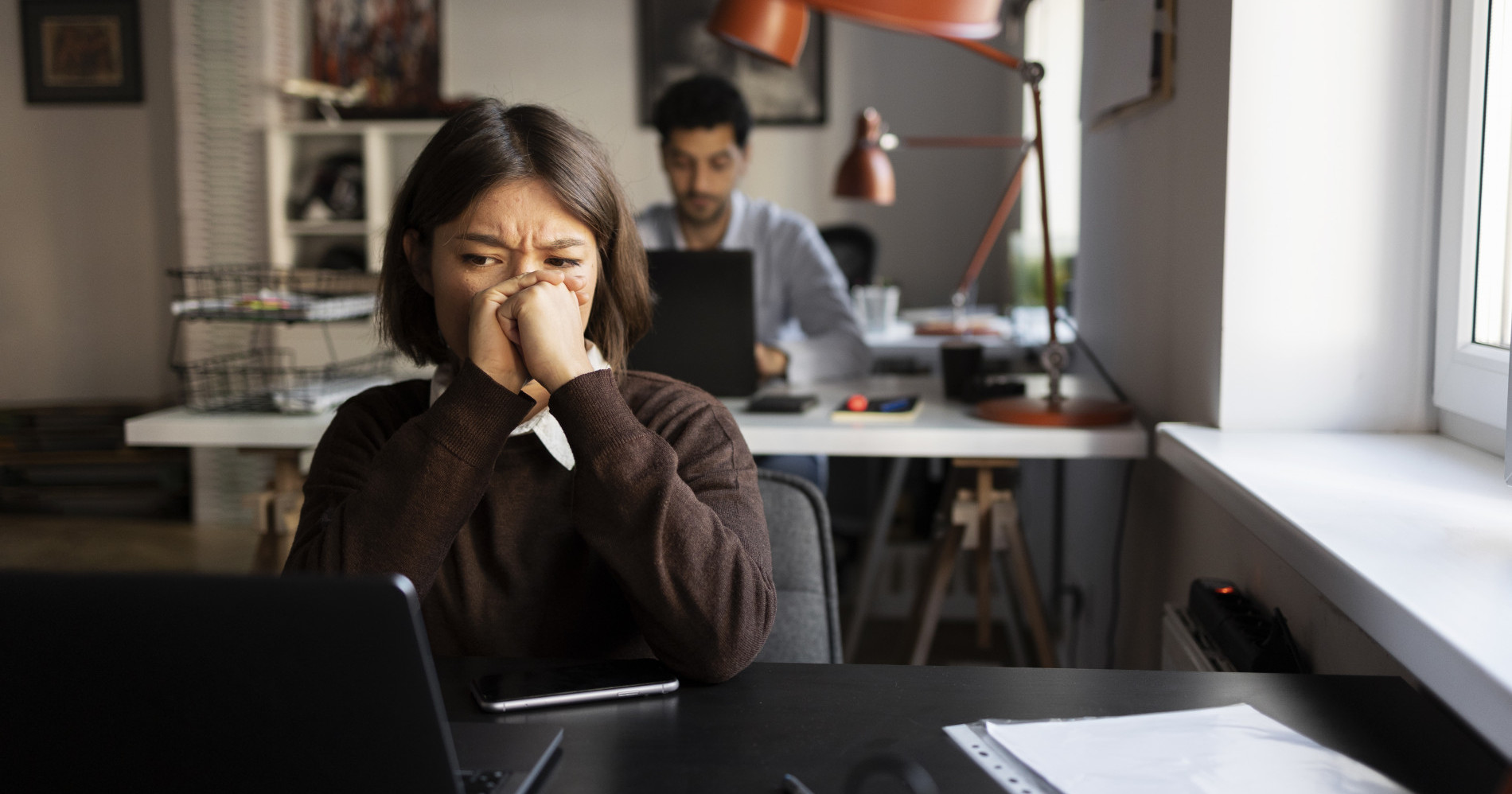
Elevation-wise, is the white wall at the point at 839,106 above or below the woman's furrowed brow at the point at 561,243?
above

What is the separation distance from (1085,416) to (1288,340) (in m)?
0.39

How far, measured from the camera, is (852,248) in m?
4.65

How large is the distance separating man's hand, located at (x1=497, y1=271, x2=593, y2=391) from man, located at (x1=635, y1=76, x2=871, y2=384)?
1342 mm

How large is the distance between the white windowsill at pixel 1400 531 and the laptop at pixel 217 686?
1.84 ft

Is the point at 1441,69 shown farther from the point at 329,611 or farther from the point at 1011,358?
the point at 1011,358

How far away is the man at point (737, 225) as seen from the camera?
8.17ft

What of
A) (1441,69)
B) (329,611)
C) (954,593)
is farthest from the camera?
(954,593)

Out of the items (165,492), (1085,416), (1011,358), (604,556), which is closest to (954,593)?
(1011,358)

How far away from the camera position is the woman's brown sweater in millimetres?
880

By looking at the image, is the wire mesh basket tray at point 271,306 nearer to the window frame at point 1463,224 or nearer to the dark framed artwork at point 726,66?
the window frame at point 1463,224

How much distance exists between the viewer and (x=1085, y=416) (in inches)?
66.0

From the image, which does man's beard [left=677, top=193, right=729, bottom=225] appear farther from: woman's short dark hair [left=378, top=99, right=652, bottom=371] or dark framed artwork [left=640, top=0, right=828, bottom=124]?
dark framed artwork [left=640, top=0, right=828, bottom=124]

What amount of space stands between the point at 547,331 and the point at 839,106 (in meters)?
4.84

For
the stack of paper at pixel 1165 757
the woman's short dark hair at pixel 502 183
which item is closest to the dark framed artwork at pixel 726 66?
the woman's short dark hair at pixel 502 183
